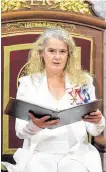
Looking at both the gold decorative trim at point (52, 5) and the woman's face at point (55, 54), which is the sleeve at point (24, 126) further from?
the gold decorative trim at point (52, 5)

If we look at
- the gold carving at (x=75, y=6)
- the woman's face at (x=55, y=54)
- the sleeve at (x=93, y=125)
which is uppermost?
the gold carving at (x=75, y=6)

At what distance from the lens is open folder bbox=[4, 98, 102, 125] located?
159 cm

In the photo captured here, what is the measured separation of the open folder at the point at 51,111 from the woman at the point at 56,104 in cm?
12

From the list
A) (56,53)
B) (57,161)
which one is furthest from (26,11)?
(57,161)

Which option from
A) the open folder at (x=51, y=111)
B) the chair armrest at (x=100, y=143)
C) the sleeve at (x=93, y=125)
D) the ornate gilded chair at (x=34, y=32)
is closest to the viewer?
the open folder at (x=51, y=111)

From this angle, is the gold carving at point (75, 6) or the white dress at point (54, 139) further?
the gold carving at point (75, 6)

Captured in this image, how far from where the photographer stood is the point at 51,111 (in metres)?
1.59

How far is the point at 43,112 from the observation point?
1.61m

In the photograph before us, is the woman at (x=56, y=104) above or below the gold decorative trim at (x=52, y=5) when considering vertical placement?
below

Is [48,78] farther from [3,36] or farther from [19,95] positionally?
[3,36]

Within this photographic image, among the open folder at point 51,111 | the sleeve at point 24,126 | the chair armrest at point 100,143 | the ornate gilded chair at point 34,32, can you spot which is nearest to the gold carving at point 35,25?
the ornate gilded chair at point 34,32

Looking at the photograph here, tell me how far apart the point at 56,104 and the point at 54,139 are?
0.15 meters

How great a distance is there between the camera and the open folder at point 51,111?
1595 millimetres


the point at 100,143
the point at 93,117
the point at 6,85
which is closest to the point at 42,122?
the point at 93,117
